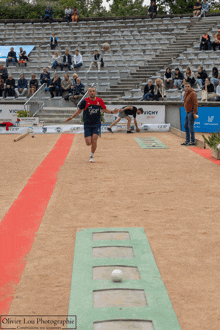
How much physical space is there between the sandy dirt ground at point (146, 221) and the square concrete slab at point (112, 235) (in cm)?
29

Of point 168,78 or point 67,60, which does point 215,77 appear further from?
point 67,60

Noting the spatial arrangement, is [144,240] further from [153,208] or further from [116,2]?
[116,2]

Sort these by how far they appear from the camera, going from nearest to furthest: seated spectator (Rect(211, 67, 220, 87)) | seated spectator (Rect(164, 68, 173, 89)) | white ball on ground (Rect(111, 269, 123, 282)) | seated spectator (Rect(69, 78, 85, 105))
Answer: white ball on ground (Rect(111, 269, 123, 282)) → seated spectator (Rect(211, 67, 220, 87)) → seated spectator (Rect(164, 68, 173, 89)) → seated spectator (Rect(69, 78, 85, 105))

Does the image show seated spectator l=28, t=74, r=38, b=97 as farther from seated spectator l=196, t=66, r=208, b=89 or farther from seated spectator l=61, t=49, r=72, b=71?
seated spectator l=196, t=66, r=208, b=89

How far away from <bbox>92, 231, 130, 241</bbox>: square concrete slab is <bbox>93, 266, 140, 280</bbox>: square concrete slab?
851mm

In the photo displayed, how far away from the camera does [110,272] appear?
13.2ft

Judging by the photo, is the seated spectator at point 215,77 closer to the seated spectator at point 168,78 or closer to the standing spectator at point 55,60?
the seated spectator at point 168,78

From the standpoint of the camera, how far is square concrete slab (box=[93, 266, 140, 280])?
12.8 ft

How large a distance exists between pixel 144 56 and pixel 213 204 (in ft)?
71.0

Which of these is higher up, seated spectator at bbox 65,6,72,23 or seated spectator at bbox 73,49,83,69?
seated spectator at bbox 65,6,72,23

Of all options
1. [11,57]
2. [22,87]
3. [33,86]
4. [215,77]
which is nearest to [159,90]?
[215,77]

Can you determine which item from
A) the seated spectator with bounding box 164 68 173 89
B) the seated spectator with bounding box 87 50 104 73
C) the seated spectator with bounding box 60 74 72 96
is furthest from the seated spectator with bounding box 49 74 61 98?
the seated spectator with bounding box 164 68 173 89

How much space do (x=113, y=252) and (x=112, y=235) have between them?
530 mm

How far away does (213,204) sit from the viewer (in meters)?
6.49
